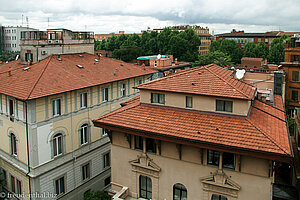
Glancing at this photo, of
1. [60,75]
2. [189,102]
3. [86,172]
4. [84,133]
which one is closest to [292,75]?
[189,102]

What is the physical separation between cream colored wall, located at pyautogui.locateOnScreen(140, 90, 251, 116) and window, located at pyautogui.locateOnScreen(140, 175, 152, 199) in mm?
5336

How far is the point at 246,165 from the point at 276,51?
8553 cm

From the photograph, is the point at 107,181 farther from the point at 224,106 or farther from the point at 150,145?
the point at 224,106

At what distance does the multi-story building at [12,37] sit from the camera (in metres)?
123

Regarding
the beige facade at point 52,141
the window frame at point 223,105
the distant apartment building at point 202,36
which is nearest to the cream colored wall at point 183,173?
the window frame at point 223,105

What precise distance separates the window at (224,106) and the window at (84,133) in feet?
54.2

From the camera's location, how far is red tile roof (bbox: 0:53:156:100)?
2456 cm

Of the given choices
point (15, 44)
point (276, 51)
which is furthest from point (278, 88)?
point (15, 44)

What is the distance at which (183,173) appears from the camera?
54.6 feet

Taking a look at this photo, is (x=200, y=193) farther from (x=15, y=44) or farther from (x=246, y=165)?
(x=15, y=44)

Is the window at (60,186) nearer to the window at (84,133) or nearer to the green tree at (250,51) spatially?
the window at (84,133)

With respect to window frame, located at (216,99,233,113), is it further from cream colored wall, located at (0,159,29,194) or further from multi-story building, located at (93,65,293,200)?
cream colored wall, located at (0,159,29,194)

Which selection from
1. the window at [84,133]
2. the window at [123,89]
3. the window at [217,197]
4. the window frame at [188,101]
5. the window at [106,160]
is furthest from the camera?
→ the window at [123,89]

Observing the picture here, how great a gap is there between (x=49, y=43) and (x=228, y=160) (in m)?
27.7
